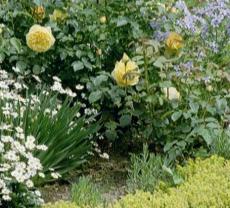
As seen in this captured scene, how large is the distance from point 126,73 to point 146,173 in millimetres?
656

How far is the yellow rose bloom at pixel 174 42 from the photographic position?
16.3ft

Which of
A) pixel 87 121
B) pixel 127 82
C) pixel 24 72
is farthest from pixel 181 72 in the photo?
pixel 24 72

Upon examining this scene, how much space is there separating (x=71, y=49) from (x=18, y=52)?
0.36 metres

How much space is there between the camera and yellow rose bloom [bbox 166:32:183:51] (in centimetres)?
496

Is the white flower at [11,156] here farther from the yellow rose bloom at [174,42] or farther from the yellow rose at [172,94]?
the yellow rose bloom at [174,42]

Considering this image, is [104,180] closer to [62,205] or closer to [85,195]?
[85,195]

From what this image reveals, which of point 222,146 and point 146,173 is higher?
point 222,146

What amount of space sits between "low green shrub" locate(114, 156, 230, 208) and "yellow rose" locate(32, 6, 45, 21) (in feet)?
4.88

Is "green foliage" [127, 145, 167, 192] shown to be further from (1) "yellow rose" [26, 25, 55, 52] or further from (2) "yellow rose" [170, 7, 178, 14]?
(2) "yellow rose" [170, 7, 178, 14]

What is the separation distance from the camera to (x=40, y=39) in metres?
4.98

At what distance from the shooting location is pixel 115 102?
5.03m

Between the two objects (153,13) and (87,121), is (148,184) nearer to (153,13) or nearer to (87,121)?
(87,121)

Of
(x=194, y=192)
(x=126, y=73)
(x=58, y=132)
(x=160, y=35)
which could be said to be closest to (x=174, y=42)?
(x=160, y=35)

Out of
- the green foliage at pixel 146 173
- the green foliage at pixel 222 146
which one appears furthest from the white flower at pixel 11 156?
the green foliage at pixel 222 146
